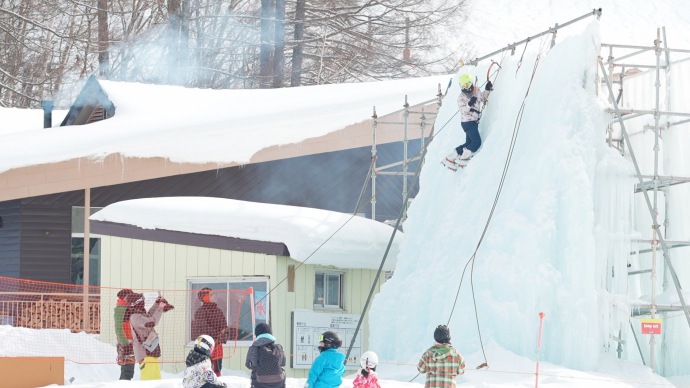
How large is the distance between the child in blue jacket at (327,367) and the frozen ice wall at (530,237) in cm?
286

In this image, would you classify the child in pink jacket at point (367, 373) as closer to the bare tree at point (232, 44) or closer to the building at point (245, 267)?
the building at point (245, 267)

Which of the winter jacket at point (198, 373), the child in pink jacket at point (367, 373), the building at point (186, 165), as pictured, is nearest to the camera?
the winter jacket at point (198, 373)

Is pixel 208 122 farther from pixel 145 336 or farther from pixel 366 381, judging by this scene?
pixel 366 381

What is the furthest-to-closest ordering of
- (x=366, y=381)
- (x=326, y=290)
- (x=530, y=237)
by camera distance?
(x=326, y=290) < (x=530, y=237) < (x=366, y=381)

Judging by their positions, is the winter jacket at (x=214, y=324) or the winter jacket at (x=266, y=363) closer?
the winter jacket at (x=266, y=363)

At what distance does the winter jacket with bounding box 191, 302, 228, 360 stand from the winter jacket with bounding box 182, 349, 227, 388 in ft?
11.3

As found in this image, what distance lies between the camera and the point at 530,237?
15227mm

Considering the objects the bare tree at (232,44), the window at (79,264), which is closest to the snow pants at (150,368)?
the window at (79,264)

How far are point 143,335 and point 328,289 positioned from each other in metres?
3.67

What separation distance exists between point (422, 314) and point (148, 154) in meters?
7.52

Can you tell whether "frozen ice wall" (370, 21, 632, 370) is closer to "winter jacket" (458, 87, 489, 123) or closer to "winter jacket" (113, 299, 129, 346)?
"winter jacket" (458, 87, 489, 123)

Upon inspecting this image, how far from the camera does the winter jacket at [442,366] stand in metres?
12.3

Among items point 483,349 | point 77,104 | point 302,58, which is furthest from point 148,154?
point 302,58

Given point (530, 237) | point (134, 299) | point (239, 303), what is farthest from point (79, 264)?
point (530, 237)
